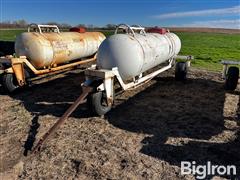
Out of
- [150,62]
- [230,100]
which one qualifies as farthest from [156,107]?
[230,100]

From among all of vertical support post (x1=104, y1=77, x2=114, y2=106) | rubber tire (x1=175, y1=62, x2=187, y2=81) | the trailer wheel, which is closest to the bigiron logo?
the trailer wheel

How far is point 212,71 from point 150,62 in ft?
16.7

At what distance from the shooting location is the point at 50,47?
9648mm

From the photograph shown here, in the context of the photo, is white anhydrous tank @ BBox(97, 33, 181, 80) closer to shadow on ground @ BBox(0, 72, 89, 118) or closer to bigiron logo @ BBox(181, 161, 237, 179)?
shadow on ground @ BBox(0, 72, 89, 118)

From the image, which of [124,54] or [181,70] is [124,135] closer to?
[124,54]

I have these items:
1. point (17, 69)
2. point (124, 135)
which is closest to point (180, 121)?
point (124, 135)

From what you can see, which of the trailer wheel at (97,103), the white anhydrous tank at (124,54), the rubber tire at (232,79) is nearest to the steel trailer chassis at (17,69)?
Answer: the white anhydrous tank at (124,54)

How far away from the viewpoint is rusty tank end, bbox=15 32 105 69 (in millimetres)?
9211

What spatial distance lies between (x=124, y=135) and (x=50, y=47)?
5154 millimetres

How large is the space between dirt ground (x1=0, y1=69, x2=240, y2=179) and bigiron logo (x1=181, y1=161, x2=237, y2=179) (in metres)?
0.10

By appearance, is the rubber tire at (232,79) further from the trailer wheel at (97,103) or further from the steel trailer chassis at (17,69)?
the steel trailer chassis at (17,69)

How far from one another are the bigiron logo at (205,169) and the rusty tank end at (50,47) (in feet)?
20.8

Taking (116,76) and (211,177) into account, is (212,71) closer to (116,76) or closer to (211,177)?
(116,76)

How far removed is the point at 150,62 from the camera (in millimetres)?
8266
